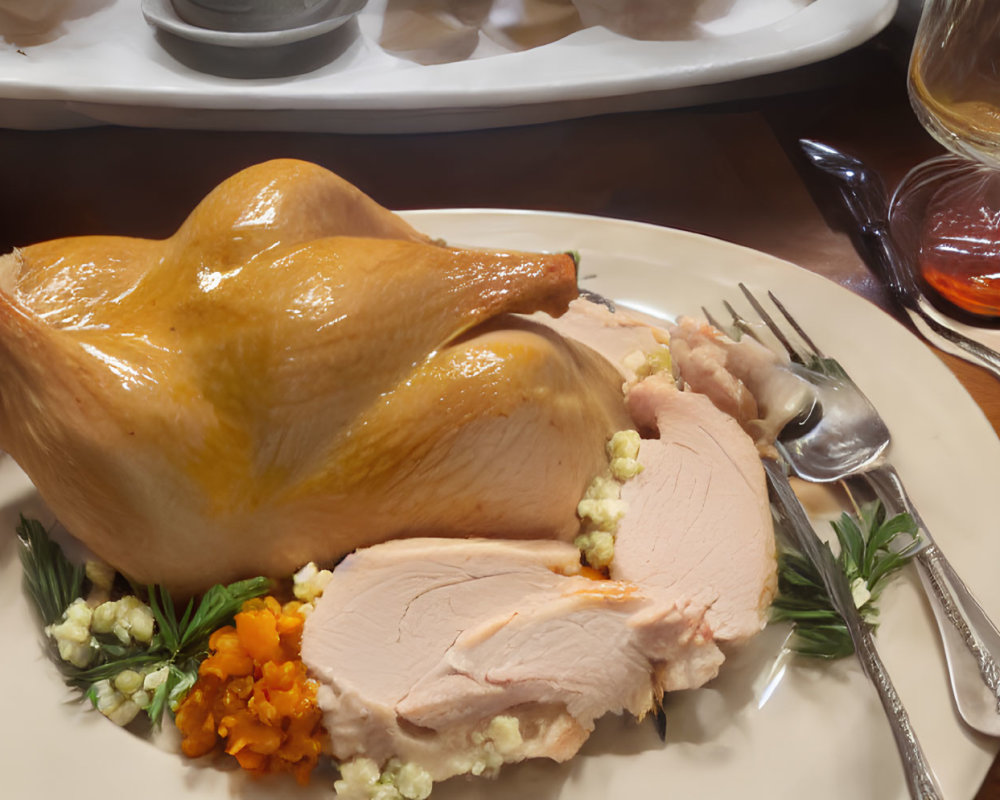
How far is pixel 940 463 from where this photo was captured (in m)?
1.24

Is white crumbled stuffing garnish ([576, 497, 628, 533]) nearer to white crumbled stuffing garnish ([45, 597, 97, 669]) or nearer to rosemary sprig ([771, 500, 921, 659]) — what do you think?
rosemary sprig ([771, 500, 921, 659])

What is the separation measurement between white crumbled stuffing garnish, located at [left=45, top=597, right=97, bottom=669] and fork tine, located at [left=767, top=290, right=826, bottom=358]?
1250 mm

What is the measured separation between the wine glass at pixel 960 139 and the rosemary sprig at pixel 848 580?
79 centimetres

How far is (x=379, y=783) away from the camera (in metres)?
0.94

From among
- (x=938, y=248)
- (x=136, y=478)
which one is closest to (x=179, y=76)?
(x=136, y=478)

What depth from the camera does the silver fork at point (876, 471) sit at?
1.00 m

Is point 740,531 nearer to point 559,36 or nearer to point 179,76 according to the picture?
point 559,36


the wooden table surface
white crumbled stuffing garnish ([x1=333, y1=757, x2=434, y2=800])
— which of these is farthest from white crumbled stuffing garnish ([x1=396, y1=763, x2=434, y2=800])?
the wooden table surface

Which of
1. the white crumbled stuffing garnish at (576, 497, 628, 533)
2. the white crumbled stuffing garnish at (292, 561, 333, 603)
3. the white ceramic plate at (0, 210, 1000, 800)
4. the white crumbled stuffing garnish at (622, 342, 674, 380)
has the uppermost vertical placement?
the white crumbled stuffing garnish at (622, 342, 674, 380)

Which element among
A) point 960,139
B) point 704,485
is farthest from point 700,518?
point 960,139

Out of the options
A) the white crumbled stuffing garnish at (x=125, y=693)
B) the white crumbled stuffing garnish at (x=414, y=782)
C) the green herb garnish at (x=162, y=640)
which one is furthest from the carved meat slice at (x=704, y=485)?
the white crumbled stuffing garnish at (x=125, y=693)

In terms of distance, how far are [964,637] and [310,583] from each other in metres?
0.88

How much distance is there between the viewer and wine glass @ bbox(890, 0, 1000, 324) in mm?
1579

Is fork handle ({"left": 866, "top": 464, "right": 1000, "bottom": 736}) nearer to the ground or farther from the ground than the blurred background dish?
nearer to the ground
